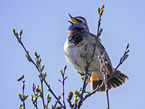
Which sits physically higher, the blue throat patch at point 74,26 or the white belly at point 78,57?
Result: the blue throat patch at point 74,26

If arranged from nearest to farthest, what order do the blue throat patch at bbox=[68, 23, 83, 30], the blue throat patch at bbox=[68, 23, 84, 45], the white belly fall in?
1. the white belly
2. the blue throat patch at bbox=[68, 23, 84, 45]
3. the blue throat patch at bbox=[68, 23, 83, 30]

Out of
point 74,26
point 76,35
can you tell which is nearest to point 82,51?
point 76,35

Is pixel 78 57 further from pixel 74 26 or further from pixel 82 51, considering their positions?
pixel 74 26

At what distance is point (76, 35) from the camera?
23.4 feet

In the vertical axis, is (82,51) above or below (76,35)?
below

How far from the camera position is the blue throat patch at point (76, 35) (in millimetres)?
6889

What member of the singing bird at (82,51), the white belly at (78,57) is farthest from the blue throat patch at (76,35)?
the white belly at (78,57)

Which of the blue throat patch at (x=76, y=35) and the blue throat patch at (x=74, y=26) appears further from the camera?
the blue throat patch at (x=74, y=26)

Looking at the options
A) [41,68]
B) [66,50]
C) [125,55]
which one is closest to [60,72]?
[41,68]

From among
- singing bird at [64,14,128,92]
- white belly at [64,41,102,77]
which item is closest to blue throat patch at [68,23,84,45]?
singing bird at [64,14,128,92]

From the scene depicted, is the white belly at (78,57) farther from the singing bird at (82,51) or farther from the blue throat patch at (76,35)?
the blue throat patch at (76,35)

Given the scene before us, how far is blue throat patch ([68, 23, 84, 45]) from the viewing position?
689cm

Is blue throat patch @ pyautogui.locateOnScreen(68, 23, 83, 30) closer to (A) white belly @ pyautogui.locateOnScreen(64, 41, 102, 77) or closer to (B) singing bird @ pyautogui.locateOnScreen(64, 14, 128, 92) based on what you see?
(B) singing bird @ pyautogui.locateOnScreen(64, 14, 128, 92)

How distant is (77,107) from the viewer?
12.5ft
